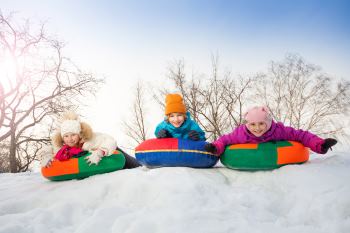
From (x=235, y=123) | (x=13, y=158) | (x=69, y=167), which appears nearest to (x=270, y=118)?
(x=69, y=167)

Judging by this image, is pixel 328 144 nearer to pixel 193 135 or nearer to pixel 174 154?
pixel 193 135

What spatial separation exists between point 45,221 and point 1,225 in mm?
331

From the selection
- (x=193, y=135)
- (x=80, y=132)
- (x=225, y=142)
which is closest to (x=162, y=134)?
(x=193, y=135)

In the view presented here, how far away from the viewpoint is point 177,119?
4.51m

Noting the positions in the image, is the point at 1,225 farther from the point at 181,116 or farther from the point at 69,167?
the point at 181,116

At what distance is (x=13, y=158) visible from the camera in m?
13.6

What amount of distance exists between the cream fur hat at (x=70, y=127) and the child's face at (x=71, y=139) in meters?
0.05

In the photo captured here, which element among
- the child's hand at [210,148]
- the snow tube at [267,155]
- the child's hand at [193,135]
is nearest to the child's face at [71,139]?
the child's hand at [193,135]

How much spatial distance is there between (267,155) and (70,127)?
2.82 metres

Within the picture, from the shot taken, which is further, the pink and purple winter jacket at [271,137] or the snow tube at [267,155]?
the pink and purple winter jacket at [271,137]

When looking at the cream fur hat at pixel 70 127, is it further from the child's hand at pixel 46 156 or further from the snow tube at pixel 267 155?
the snow tube at pixel 267 155

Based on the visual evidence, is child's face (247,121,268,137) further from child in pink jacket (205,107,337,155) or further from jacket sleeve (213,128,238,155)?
jacket sleeve (213,128,238,155)

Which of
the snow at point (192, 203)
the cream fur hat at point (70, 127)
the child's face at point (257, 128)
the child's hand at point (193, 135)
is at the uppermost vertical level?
the cream fur hat at point (70, 127)

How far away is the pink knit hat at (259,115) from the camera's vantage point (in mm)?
3879
